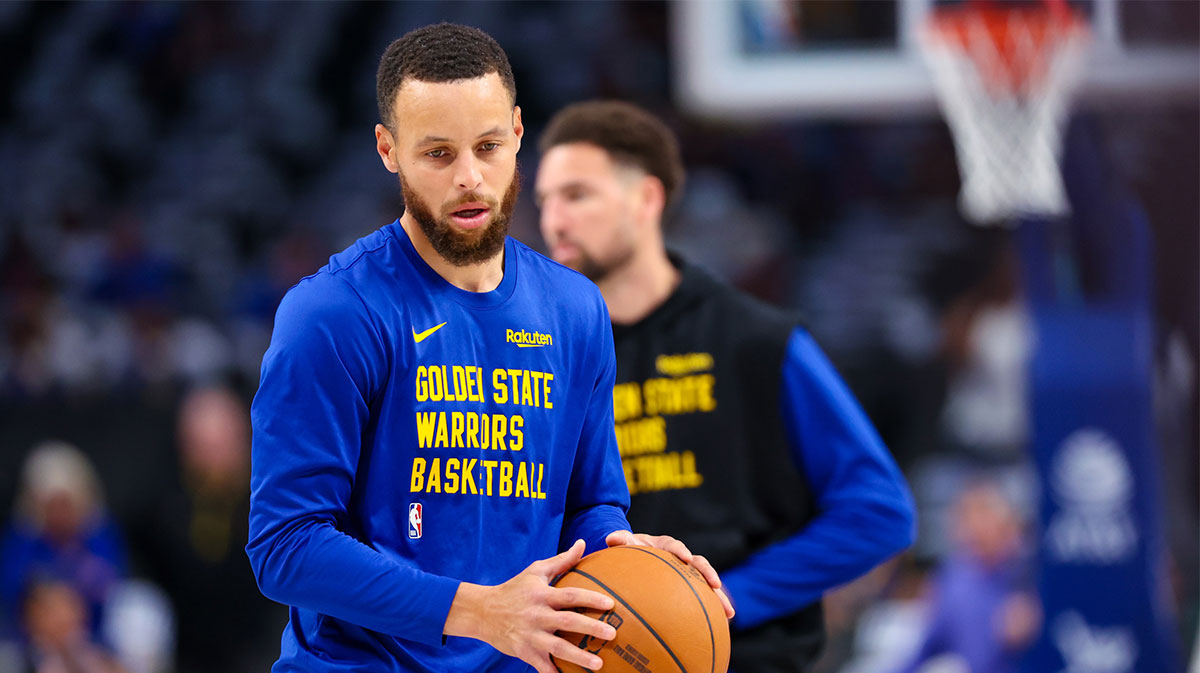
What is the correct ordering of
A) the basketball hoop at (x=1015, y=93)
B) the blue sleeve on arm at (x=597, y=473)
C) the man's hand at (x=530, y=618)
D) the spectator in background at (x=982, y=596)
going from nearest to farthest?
1. the man's hand at (x=530, y=618)
2. the blue sleeve on arm at (x=597, y=473)
3. the basketball hoop at (x=1015, y=93)
4. the spectator in background at (x=982, y=596)

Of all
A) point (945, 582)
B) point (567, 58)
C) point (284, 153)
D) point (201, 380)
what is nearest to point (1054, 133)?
point (945, 582)

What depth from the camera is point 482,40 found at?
2646mm

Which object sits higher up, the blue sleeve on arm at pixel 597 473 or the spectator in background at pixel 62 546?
the blue sleeve on arm at pixel 597 473

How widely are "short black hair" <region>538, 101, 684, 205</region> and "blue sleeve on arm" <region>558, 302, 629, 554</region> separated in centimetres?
134

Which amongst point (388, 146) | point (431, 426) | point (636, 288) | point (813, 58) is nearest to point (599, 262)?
point (636, 288)

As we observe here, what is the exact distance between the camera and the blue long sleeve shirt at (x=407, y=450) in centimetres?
243

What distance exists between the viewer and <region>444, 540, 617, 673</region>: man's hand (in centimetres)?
233

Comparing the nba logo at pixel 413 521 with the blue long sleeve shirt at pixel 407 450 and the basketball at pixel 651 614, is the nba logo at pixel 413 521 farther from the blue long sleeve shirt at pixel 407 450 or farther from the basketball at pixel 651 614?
the basketball at pixel 651 614

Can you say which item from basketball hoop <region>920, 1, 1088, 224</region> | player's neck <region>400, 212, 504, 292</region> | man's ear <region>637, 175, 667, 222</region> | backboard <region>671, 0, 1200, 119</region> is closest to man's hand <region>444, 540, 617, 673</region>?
player's neck <region>400, 212, 504, 292</region>

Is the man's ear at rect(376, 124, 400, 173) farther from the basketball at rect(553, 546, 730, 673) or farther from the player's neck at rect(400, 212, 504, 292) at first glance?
the basketball at rect(553, 546, 730, 673)

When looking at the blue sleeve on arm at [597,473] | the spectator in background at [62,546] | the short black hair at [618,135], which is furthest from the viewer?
the spectator in background at [62,546]

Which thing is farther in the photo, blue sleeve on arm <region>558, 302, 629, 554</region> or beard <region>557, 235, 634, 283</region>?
beard <region>557, 235, 634, 283</region>

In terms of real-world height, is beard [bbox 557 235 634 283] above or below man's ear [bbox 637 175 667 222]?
below

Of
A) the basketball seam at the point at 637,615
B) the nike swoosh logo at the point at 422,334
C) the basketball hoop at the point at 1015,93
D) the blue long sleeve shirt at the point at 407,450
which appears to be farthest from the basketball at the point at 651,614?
the basketball hoop at the point at 1015,93
